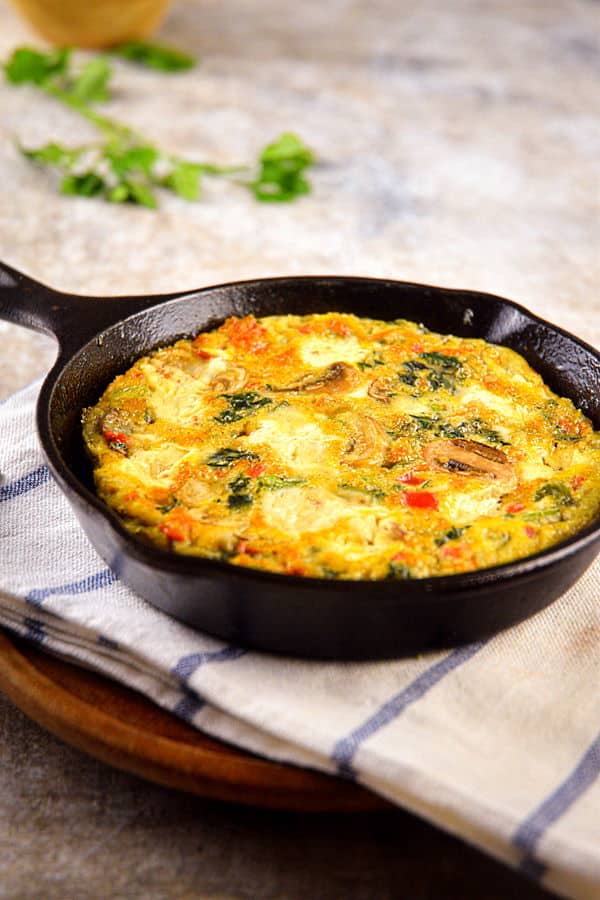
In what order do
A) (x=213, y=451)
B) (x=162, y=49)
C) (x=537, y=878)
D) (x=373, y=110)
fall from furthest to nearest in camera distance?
(x=162, y=49) → (x=373, y=110) → (x=213, y=451) → (x=537, y=878)

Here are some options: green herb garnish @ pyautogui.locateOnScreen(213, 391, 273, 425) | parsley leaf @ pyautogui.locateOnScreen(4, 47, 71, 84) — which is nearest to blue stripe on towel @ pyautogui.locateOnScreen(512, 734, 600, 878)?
green herb garnish @ pyautogui.locateOnScreen(213, 391, 273, 425)

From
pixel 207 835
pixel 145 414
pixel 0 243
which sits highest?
pixel 145 414

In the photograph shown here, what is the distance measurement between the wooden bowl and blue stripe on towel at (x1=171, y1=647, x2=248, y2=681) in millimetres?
7214

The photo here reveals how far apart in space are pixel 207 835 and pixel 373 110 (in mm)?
6571

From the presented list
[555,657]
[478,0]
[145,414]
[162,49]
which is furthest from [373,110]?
[555,657]

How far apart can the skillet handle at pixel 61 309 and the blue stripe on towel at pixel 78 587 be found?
783 mm

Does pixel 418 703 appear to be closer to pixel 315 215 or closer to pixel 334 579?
pixel 334 579

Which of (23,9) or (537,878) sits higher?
(537,878)

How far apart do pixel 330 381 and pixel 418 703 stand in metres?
1.19

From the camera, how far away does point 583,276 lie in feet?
19.4

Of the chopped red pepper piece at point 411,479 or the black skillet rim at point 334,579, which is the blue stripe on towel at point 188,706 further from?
the chopped red pepper piece at point 411,479

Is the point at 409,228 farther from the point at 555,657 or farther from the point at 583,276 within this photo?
the point at 555,657

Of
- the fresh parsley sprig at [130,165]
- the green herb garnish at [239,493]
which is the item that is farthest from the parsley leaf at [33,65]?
the green herb garnish at [239,493]

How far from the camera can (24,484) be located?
11.5 feet
